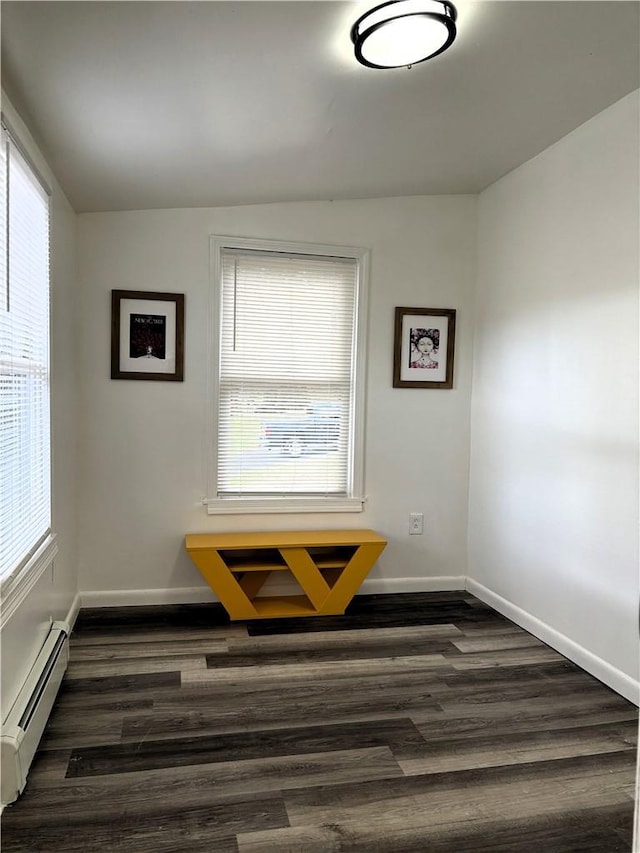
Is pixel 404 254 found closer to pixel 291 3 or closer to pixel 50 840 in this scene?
pixel 291 3

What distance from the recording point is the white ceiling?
1.79 meters

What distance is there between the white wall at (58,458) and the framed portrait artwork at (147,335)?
24 centimetres

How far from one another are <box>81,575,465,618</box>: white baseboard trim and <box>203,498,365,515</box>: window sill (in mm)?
440

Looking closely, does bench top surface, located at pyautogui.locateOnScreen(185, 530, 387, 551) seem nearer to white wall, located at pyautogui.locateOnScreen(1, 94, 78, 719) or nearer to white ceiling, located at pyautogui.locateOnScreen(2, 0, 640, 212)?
white wall, located at pyautogui.locateOnScreen(1, 94, 78, 719)

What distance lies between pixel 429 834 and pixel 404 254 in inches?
117

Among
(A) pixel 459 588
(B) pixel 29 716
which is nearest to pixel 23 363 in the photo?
(B) pixel 29 716

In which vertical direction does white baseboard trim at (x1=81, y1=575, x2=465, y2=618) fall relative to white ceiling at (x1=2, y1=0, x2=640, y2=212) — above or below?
below

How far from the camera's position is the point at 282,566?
11.3 ft

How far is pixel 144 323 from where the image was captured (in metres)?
3.47

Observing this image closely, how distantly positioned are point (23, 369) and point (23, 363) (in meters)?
0.02

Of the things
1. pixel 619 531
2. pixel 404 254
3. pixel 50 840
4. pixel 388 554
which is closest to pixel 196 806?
pixel 50 840

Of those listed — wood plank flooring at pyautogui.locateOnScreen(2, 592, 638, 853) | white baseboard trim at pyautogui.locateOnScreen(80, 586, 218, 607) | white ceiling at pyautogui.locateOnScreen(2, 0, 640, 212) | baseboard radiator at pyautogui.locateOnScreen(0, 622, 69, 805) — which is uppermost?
white ceiling at pyautogui.locateOnScreen(2, 0, 640, 212)

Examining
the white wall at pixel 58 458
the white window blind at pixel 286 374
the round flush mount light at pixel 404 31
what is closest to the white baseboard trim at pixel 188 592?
the white wall at pixel 58 458

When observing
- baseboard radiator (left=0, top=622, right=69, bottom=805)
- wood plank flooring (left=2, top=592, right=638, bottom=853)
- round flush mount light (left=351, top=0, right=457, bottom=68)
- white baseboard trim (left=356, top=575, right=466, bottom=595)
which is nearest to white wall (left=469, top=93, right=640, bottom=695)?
white baseboard trim (left=356, top=575, right=466, bottom=595)
